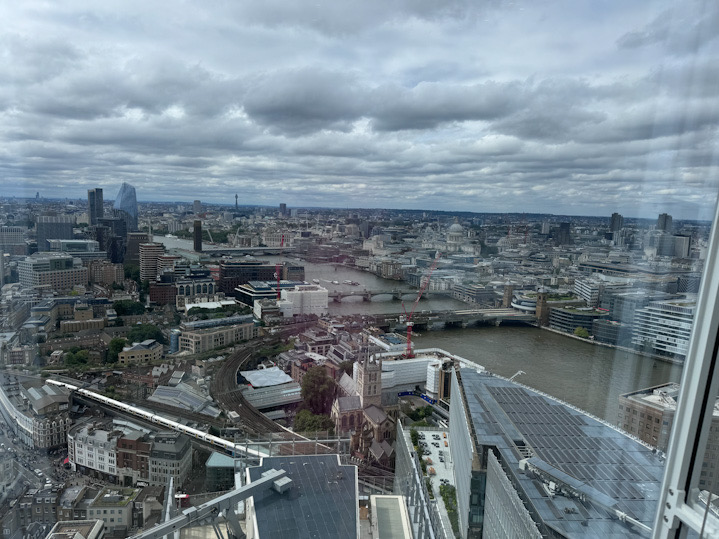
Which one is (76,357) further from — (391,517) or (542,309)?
(542,309)

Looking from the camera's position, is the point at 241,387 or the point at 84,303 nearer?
the point at 241,387

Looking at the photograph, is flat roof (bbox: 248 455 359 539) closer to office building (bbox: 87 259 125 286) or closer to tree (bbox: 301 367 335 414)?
tree (bbox: 301 367 335 414)

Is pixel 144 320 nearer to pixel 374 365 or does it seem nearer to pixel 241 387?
pixel 241 387

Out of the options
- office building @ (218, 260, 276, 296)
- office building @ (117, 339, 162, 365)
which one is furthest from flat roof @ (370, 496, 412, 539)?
office building @ (218, 260, 276, 296)

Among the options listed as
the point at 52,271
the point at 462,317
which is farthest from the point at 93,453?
the point at 462,317

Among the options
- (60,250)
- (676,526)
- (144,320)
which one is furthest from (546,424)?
(60,250)

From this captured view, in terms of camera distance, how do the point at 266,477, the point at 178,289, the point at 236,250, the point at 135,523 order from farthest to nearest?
1. the point at 236,250
2. the point at 178,289
3. the point at 135,523
4. the point at 266,477

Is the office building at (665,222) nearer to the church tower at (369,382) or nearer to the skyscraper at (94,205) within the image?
the church tower at (369,382)
